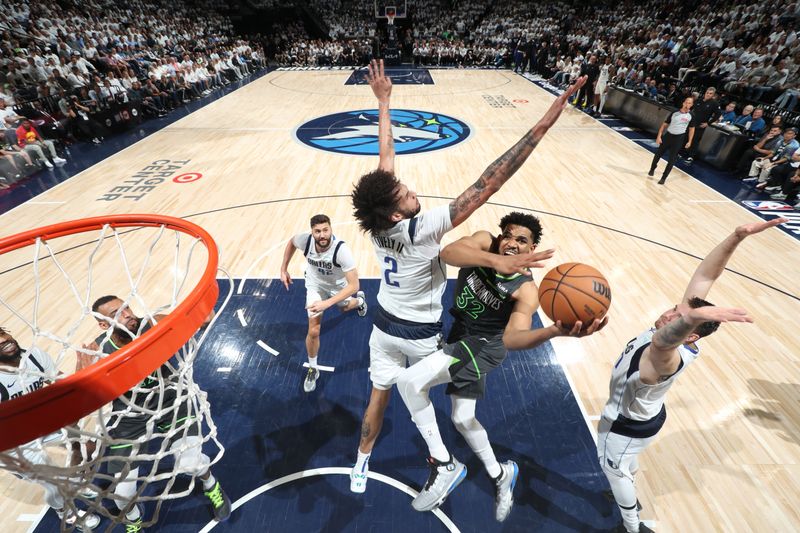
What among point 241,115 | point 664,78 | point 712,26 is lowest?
point 241,115

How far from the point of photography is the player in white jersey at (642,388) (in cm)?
217

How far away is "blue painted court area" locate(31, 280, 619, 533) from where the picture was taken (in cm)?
287

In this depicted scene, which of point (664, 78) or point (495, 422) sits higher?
point (664, 78)

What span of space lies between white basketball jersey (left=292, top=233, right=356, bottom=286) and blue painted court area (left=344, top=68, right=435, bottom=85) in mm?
16540

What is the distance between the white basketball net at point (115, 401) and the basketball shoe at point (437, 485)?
1.39 metres

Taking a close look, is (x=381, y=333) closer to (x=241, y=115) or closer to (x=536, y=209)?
(x=536, y=209)

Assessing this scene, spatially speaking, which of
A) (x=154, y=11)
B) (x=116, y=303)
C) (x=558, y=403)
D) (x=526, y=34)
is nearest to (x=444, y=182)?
(x=558, y=403)

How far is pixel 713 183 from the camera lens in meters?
8.46

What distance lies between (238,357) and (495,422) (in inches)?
103

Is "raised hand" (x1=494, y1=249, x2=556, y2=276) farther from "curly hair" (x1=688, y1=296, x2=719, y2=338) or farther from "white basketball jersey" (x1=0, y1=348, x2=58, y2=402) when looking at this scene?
"white basketball jersey" (x1=0, y1=348, x2=58, y2=402)

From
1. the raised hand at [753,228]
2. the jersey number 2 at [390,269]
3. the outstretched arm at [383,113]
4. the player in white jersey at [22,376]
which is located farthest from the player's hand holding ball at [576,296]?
the player in white jersey at [22,376]

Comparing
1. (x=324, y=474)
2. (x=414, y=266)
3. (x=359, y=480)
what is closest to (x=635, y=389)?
(x=414, y=266)

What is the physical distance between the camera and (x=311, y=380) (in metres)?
3.83

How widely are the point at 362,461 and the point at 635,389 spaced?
1.88 metres
